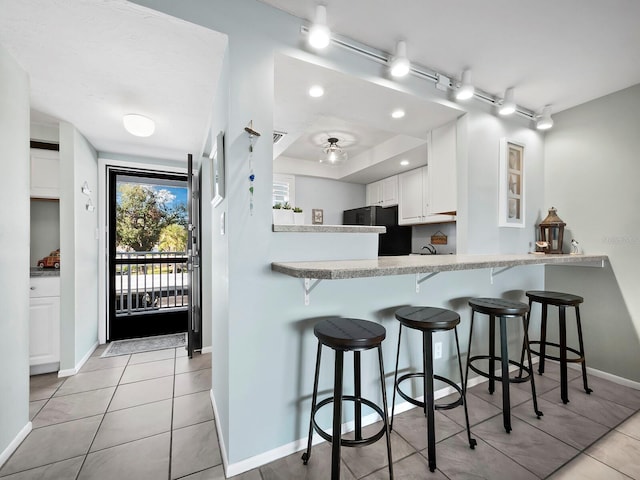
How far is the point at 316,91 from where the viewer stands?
203 centimetres

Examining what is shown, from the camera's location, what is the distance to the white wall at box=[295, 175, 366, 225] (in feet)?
16.0

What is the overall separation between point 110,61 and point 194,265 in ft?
6.13

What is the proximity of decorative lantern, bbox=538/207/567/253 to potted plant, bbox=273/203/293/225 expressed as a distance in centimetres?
242

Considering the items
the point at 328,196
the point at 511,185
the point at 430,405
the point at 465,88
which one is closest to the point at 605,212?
the point at 511,185

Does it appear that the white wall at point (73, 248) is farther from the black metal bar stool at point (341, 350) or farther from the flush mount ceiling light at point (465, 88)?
the flush mount ceiling light at point (465, 88)

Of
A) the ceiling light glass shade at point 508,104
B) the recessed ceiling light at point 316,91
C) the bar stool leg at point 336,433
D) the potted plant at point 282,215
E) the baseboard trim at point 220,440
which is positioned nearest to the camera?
the bar stool leg at point 336,433

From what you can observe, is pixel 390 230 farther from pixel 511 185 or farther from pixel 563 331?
pixel 563 331

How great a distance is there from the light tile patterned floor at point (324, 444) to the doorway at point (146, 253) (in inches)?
47.6

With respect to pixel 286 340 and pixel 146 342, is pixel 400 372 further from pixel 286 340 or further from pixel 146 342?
pixel 146 342

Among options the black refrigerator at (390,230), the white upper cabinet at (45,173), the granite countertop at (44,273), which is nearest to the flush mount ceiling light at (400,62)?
the black refrigerator at (390,230)

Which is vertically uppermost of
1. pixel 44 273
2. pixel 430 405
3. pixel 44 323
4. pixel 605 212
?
pixel 605 212

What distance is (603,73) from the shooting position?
2.23 m

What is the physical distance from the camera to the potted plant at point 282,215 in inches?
68.2

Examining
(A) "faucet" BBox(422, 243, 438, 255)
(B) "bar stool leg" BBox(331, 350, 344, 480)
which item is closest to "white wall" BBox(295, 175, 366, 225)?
(A) "faucet" BBox(422, 243, 438, 255)
